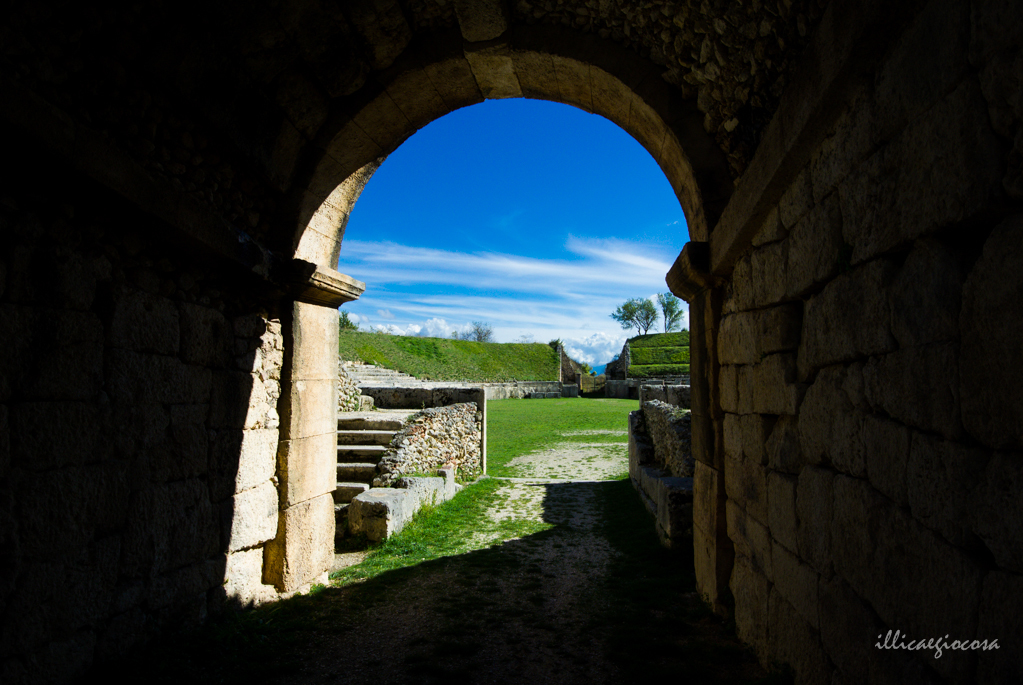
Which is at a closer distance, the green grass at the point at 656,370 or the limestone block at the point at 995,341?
the limestone block at the point at 995,341

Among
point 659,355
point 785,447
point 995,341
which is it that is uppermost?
point 659,355

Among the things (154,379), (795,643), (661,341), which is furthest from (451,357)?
(795,643)

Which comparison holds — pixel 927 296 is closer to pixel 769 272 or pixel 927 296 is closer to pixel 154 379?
pixel 769 272

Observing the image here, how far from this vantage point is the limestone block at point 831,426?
2090 mm

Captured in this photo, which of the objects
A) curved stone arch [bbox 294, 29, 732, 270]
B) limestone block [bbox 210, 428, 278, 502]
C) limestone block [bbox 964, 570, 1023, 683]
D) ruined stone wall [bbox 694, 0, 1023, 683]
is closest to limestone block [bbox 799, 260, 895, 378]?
ruined stone wall [bbox 694, 0, 1023, 683]

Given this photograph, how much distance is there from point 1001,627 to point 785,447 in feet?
5.08

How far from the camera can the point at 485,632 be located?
4.12m

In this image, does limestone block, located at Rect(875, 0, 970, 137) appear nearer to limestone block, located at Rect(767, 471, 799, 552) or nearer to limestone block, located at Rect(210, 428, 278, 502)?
limestone block, located at Rect(767, 471, 799, 552)

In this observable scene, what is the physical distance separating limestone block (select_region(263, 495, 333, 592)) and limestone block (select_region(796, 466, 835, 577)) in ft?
13.1

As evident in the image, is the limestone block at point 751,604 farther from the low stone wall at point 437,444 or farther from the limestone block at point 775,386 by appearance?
the low stone wall at point 437,444

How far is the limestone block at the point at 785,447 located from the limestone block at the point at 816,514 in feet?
0.37

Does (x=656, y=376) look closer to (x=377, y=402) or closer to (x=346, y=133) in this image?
(x=377, y=402)

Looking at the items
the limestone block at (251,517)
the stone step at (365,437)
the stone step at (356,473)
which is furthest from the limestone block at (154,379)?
the stone step at (365,437)

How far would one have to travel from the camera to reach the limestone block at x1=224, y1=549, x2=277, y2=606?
4211 mm
